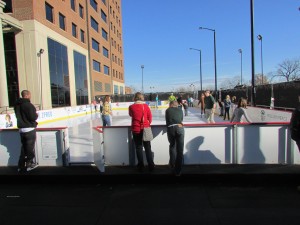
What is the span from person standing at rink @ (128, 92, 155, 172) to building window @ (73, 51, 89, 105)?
29396 mm

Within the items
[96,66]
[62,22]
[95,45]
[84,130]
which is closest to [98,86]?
[96,66]

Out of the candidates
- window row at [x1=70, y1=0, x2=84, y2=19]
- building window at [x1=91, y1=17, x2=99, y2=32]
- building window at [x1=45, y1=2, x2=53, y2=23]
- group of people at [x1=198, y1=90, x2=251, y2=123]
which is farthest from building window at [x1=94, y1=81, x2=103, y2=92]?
group of people at [x1=198, y1=90, x2=251, y2=123]

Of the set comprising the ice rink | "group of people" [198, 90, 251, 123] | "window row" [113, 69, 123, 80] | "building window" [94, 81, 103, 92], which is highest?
"window row" [113, 69, 123, 80]

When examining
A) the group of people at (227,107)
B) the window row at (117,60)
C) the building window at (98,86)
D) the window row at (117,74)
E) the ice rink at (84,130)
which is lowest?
the ice rink at (84,130)

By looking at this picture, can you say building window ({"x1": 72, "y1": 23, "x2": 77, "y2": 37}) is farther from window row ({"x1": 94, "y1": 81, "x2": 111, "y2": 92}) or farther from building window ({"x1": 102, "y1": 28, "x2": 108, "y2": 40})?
building window ({"x1": 102, "y1": 28, "x2": 108, "y2": 40})

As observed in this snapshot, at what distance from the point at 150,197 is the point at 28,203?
1.90 metres

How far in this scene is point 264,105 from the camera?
68.1 feet

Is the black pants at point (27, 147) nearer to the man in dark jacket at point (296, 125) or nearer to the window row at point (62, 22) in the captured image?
the man in dark jacket at point (296, 125)

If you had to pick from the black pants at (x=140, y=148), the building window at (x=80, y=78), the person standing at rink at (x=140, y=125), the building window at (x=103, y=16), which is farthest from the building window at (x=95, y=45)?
the black pants at (x=140, y=148)

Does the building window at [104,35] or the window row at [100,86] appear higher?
the building window at [104,35]

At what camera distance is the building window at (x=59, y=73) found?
85.7 feet

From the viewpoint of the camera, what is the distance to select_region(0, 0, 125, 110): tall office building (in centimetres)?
2283

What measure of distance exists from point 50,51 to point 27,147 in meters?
22.2

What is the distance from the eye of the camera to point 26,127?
18.4ft
